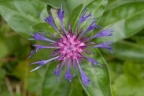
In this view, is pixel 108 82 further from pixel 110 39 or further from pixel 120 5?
pixel 120 5

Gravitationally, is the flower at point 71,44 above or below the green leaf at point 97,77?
above

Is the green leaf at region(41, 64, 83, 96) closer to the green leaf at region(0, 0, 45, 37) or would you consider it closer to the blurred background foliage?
the blurred background foliage

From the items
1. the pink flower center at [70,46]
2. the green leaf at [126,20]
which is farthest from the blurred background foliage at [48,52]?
the pink flower center at [70,46]

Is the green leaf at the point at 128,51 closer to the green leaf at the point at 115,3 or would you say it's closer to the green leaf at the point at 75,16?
the green leaf at the point at 115,3

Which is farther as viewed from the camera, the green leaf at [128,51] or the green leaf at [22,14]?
the green leaf at [128,51]

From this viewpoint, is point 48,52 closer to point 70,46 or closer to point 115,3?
point 115,3

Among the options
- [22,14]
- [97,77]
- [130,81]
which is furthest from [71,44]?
[130,81]

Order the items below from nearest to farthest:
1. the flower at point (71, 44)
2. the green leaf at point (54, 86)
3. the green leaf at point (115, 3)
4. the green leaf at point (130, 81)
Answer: the flower at point (71, 44) < the green leaf at point (54, 86) < the green leaf at point (115, 3) < the green leaf at point (130, 81)

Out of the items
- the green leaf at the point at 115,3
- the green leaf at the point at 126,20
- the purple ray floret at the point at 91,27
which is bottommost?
the green leaf at the point at 126,20
